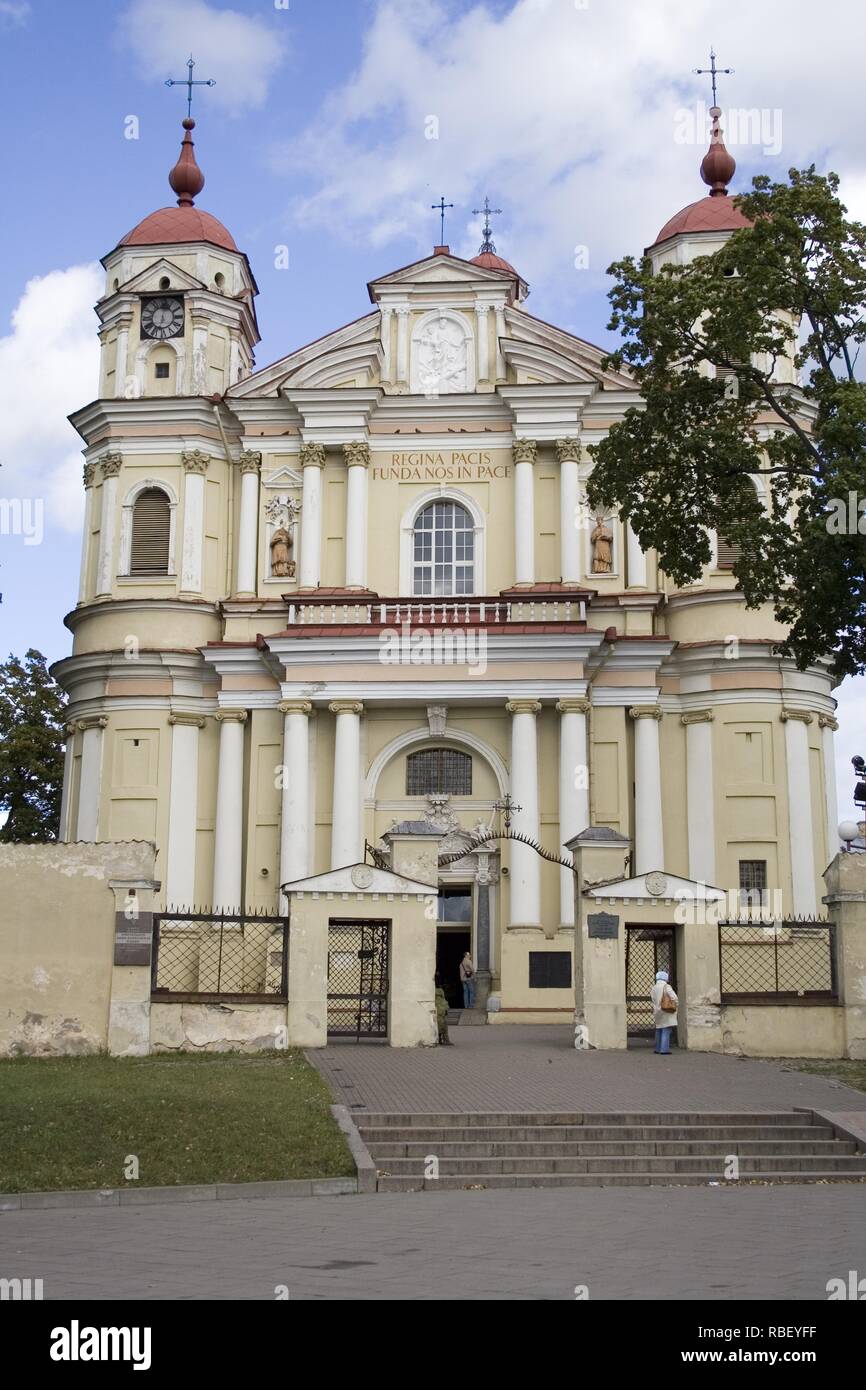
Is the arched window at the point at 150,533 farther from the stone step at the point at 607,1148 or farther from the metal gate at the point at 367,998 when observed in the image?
the stone step at the point at 607,1148

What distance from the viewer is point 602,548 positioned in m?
39.3

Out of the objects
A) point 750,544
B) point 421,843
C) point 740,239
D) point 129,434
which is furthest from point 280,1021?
point 129,434

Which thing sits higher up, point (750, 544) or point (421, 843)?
point (750, 544)

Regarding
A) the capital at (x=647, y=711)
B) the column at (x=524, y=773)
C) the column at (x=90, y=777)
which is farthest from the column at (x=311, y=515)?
the capital at (x=647, y=711)

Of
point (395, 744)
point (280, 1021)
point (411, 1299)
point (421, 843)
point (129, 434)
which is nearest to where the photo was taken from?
point (411, 1299)

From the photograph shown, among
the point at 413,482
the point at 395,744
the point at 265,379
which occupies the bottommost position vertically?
the point at 395,744

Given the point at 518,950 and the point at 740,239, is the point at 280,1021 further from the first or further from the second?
the point at 740,239

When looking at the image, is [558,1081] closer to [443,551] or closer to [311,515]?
[443,551]

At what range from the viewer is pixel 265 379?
135ft

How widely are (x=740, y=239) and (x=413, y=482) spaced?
18896 mm

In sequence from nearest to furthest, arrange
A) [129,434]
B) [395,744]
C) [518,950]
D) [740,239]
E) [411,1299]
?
[411,1299] < [740,239] < [518,950] < [395,744] < [129,434]

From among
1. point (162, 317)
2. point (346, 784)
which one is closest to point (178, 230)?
point (162, 317)

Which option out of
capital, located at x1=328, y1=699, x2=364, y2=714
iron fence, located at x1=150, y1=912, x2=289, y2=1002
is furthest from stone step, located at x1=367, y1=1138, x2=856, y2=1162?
capital, located at x1=328, y1=699, x2=364, y2=714

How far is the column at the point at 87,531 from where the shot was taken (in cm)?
4141
